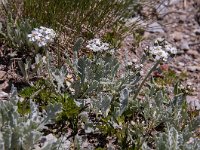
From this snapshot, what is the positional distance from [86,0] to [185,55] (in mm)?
1318

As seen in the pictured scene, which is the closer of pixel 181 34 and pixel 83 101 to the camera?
pixel 83 101

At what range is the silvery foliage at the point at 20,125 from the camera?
2.75 meters

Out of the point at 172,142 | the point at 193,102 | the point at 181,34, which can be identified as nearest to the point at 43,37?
the point at 172,142

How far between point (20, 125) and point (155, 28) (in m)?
2.57

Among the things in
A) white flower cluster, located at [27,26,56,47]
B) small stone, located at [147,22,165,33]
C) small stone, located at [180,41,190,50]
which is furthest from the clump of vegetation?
small stone, located at [147,22,165,33]

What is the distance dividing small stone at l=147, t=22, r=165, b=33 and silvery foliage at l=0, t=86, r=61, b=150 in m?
2.22

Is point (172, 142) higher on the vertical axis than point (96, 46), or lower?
lower

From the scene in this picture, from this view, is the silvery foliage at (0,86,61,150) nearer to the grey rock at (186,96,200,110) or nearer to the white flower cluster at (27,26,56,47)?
the white flower cluster at (27,26,56,47)

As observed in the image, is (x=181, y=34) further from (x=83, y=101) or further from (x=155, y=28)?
(x=83, y=101)

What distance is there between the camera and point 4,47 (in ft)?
13.1

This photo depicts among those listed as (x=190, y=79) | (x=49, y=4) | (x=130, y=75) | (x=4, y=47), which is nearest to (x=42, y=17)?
(x=49, y=4)

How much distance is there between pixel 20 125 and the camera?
2889 millimetres

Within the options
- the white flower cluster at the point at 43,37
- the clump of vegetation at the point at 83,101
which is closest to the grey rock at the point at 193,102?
the clump of vegetation at the point at 83,101

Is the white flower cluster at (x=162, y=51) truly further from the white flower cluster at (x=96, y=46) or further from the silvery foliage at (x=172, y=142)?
the silvery foliage at (x=172, y=142)
